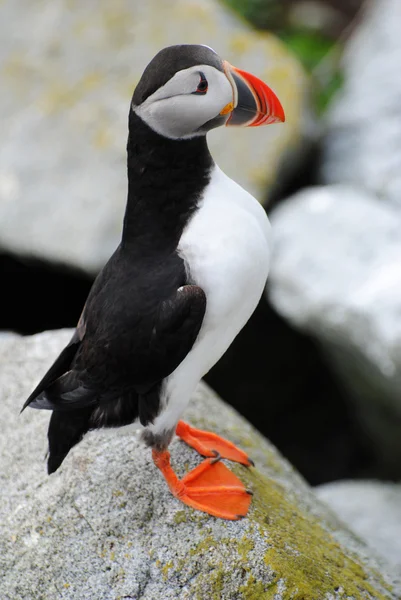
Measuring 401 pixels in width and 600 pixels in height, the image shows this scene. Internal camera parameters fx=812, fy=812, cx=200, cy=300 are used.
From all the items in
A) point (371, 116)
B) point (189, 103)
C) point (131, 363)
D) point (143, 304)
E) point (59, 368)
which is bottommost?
point (59, 368)

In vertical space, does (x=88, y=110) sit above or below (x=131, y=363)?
below

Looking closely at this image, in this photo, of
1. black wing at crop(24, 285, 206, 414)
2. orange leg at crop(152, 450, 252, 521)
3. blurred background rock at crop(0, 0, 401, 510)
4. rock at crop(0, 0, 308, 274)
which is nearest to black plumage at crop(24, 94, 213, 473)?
black wing at crop(24, 285, 206, 414)

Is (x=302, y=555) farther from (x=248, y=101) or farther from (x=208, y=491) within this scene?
(x=248, y=101)

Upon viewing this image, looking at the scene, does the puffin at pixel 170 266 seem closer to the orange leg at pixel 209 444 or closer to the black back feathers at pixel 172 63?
the black back feathers at pixel 172 63

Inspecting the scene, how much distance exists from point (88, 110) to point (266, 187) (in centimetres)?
142

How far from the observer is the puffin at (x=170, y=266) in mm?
2410

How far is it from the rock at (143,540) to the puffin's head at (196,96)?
1208 mm

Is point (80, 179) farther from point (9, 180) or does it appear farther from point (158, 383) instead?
point (158, 383)

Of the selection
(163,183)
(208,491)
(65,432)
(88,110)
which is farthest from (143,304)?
(88,110)

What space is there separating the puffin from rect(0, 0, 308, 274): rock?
7.32 feet

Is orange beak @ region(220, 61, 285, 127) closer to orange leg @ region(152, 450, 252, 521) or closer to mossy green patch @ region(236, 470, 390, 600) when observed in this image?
orange leg @ region(152, 450, 252, 521)

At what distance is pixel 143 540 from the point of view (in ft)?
9.20

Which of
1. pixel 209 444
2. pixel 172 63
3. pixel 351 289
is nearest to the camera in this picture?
pixel 172 63

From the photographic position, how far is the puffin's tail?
276 centimetres
